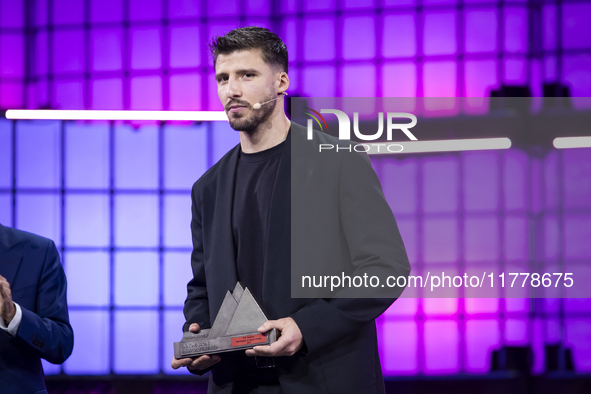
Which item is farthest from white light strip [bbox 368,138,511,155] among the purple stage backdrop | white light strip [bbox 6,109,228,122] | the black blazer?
white light strip [bbox 6,109,228,122]

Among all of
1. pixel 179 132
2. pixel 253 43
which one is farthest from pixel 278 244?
pixel 179 132

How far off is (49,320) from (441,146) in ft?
6.59

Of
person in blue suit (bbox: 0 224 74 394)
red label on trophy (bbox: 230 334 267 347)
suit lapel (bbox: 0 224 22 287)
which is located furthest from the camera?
suit lapel (bbox: 0 224 22 287)

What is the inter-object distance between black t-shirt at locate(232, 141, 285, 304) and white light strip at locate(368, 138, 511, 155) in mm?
526

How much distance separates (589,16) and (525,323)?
210 centimetres

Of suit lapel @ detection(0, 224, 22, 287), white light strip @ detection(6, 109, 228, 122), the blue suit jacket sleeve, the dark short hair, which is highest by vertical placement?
white light strip @ detection(6, 109, 228, 122)

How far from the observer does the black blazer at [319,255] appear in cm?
137

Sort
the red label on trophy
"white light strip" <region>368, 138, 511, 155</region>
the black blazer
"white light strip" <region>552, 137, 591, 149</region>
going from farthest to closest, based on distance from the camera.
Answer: "white light strip" <region>552, 137, 591, 149</region>
"white light strip" <region>368, 138, 511, 155</region>
the black blazer
the red label on trophy

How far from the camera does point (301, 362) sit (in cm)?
141

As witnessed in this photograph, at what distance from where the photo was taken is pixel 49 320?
6.42 feet

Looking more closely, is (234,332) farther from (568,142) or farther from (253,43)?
(568,142)

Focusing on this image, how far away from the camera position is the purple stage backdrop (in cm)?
313

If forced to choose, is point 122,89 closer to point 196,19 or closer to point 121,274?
point 196,19

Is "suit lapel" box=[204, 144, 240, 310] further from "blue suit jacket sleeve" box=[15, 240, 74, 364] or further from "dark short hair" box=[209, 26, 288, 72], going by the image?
"blue suit jacket sleeve" box=[15, 240, 74, 364]
